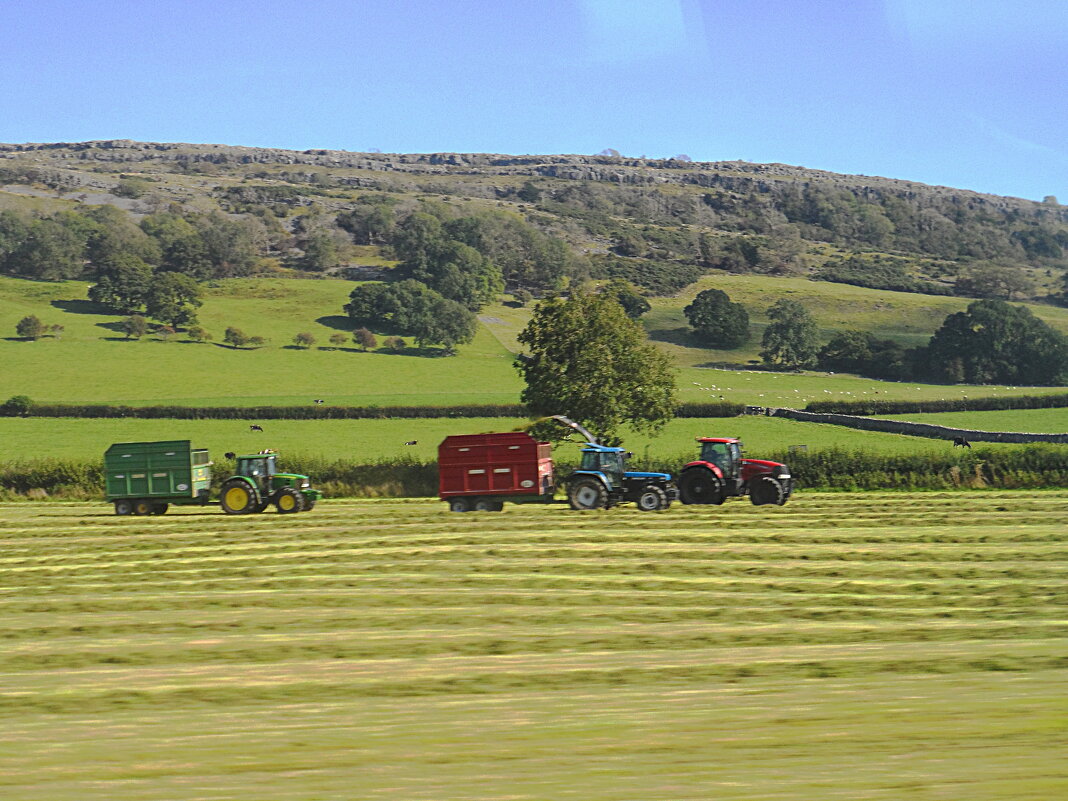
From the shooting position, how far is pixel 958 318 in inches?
4188

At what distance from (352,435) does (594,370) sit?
77.5 feet

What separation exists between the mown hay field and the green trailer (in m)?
7.79

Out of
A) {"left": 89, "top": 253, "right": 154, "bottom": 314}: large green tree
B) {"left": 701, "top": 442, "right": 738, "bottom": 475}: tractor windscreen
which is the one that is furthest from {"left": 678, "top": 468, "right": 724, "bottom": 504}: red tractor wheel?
{"left": 89, "top": 253, "right": 154, "bottom": 314}: large green tree

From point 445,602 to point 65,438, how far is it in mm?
48270

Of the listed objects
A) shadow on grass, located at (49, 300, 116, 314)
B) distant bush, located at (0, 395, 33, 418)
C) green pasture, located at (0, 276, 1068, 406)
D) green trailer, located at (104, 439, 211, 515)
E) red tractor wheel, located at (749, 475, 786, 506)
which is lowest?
red tractor wheel, located at (749, 475, 786, 506)

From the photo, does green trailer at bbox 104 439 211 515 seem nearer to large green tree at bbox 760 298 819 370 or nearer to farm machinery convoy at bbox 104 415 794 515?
farm machinery convoy at bbox 104 415 794 515

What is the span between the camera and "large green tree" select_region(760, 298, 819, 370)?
353ft

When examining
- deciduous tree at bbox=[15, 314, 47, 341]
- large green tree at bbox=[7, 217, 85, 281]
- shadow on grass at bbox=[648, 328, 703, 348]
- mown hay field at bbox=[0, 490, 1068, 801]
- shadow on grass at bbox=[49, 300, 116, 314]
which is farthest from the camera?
large green tree at bbox=[7, 217, 85, 281]

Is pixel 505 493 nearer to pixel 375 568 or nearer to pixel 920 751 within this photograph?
pixel 375 568

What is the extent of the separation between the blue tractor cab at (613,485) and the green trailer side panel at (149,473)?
39.0 feet

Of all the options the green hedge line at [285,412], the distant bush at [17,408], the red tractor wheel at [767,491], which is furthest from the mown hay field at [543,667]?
the distant bush at [17,408]

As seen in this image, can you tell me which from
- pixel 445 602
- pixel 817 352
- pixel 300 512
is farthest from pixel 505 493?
pixel 817 352

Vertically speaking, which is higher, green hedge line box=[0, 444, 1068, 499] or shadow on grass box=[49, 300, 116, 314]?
shadow on grass box=[49, 300, 116, 314]

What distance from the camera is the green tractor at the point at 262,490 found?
3036 centimetres
